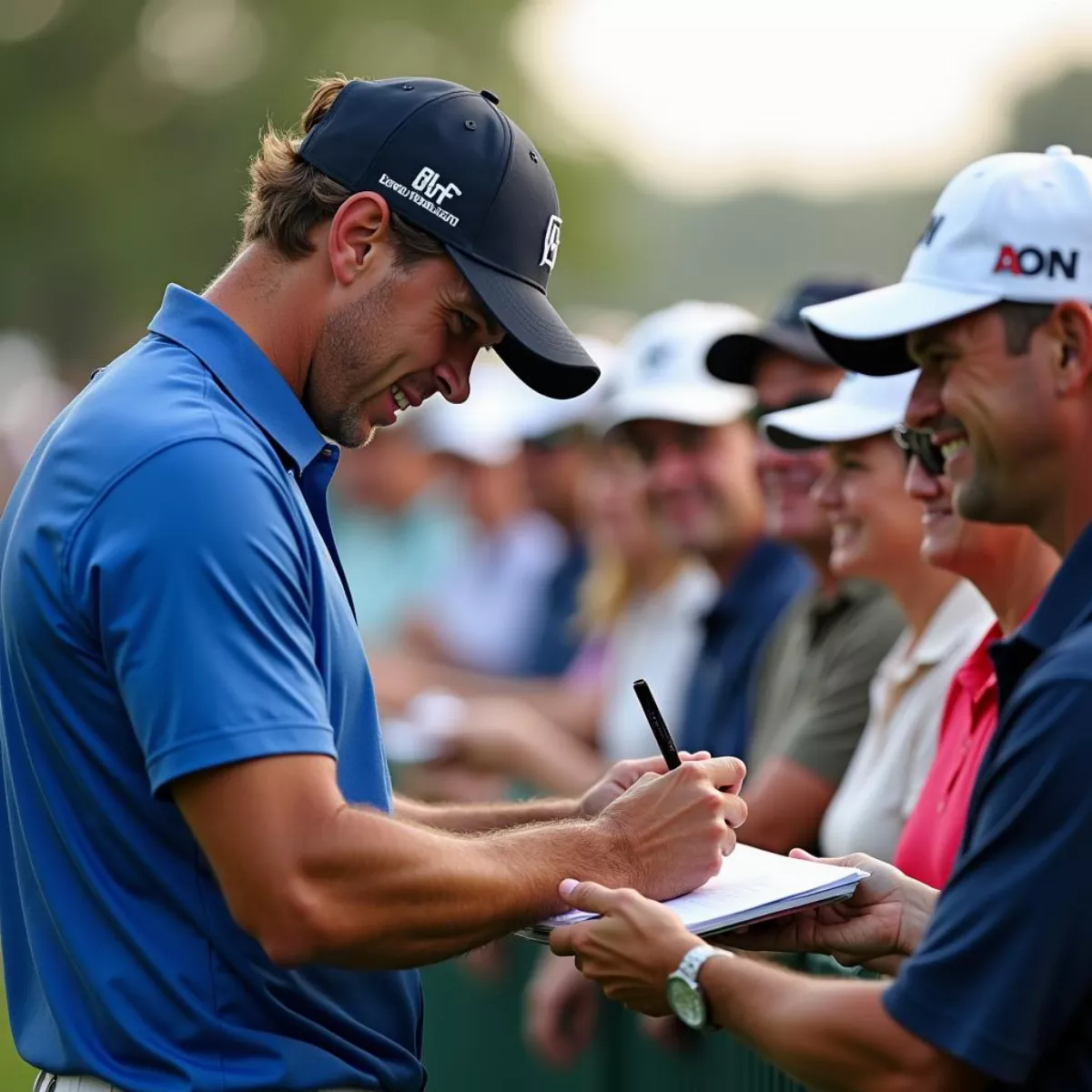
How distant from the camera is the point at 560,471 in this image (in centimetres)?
895

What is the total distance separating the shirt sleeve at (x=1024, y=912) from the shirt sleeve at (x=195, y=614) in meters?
0.94

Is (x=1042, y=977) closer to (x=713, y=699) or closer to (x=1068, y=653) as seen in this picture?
(x=1068, y=653)

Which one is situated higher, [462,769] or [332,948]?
[332,948]

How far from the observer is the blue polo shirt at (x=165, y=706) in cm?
251

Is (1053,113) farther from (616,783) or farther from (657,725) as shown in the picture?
(657,725)

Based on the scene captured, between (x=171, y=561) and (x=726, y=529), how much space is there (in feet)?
11.9

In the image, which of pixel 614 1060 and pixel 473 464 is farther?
pixel 473 464

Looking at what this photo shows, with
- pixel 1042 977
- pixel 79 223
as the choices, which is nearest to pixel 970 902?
pixel 1042 977

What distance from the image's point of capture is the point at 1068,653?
229 centimetres

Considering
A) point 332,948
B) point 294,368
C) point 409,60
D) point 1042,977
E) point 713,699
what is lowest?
point 713,699

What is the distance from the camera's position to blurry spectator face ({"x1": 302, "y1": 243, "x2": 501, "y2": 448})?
119 inches

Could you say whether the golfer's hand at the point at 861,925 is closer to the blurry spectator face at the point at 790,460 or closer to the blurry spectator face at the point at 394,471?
the blurry spectator face at the point at 790,460

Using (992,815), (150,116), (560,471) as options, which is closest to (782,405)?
(992,815)

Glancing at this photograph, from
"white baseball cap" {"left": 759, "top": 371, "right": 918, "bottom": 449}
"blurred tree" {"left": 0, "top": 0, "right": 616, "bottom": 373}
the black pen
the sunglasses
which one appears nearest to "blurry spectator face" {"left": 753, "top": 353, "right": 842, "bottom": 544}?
"white baseball cap" {"left": 759, "top": 371, "right": 918, "bottom": 449}
